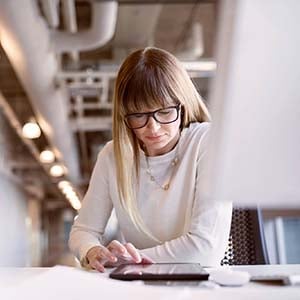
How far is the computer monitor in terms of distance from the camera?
0.45 m

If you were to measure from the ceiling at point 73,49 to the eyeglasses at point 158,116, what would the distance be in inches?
45.9

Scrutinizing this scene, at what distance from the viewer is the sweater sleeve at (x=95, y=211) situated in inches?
45.2

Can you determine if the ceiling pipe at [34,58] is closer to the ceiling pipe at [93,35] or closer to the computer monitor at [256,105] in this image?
the ceiling pipe at [93,35]

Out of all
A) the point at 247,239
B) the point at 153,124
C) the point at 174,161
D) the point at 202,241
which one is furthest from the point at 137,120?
the point at 247,239

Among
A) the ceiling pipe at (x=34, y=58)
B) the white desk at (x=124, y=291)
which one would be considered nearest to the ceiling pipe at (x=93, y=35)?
the ceiling pipe at (x=34, y=58)

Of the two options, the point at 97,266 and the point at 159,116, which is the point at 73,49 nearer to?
the point at 159,116

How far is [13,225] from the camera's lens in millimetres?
9867

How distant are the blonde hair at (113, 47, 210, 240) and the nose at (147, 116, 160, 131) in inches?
1.2

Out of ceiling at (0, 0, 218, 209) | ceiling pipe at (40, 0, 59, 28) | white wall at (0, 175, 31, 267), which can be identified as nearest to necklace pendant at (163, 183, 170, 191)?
ceiling at (0, 0, 218, 209)

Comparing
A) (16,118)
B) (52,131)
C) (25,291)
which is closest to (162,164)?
(25,291)

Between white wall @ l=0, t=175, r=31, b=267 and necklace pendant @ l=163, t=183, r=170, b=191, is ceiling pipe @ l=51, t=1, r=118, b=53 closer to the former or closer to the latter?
necklace pendant @ l=163, t=183, r=170, b=191

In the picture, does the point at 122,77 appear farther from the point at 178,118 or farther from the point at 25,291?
the point at 25,291

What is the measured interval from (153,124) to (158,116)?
0.02m

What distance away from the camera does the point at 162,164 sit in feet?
3.98
